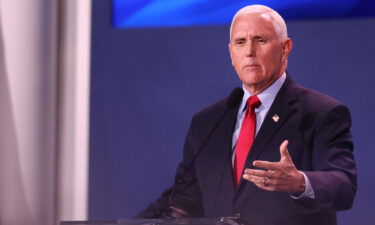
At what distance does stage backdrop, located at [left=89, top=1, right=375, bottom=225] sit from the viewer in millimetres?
2830

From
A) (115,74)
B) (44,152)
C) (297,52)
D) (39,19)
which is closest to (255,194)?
(297,52)

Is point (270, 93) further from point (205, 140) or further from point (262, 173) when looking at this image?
point (262, 173)

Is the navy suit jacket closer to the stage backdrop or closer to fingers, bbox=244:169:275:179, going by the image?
the stage backdrop

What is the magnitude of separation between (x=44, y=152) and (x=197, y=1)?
1.14 metres

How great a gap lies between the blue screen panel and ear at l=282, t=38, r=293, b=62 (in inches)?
5.1

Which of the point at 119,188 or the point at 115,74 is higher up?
the point at 115,74

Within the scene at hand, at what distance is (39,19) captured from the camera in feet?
10.4

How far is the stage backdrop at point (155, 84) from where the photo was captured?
111 inches

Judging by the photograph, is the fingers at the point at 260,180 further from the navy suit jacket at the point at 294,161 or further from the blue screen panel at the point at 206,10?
the blue screen panel at the point at 206,10

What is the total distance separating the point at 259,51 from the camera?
278 centimetres

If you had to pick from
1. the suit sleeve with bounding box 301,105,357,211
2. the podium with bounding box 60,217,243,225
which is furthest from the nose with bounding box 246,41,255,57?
the podium with bounding box 60,217,243,225

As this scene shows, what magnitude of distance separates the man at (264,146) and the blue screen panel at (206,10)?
3.4 inches

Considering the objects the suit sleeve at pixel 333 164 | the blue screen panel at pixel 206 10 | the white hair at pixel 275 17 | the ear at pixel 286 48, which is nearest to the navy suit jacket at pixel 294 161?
the suit sleeve at pixel 333 164

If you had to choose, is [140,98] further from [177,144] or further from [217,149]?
[217,149]
